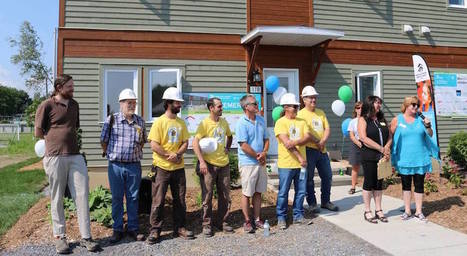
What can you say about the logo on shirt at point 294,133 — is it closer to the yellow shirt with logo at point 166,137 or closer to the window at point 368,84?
the yellow shirt with logo at point 166,137

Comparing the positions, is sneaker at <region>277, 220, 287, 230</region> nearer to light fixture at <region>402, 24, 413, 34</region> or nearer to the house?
the house

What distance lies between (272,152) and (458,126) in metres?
5.97

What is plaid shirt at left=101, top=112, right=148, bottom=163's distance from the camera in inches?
183

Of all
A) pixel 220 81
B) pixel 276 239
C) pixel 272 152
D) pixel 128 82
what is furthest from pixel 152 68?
pixel 276 239

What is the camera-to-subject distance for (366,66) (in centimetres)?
1003

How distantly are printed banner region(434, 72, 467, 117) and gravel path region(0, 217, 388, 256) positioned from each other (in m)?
7.80

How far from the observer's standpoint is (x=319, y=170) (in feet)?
18.8

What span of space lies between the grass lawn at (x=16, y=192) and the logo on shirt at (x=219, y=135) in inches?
132

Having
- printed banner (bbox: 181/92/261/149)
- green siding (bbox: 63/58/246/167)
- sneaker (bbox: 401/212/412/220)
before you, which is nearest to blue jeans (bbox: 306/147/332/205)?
sneaker (bbox: 401/212/412/220)

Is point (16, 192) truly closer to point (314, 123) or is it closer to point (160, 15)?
point (160, 15)

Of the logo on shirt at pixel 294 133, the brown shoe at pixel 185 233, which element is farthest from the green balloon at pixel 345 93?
the brown shoe at pixel 185 233

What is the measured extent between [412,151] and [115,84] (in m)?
6.29

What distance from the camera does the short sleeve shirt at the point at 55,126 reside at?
168 inches

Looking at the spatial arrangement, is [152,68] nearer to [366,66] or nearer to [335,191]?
[335,191]
